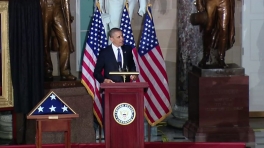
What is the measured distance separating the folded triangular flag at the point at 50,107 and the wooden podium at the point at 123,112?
1.25 ft

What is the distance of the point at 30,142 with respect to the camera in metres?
8.74

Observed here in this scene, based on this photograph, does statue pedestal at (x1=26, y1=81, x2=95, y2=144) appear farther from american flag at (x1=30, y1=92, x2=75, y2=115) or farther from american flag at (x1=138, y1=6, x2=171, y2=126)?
american flag at (x1=30, y1=92, x2=75, y2=115)

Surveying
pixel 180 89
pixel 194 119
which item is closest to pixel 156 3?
pixel 180 89

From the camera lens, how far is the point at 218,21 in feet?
29.7

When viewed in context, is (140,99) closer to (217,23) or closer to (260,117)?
(217,23)

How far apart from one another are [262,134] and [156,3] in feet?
8.02

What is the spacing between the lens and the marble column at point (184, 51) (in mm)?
10086

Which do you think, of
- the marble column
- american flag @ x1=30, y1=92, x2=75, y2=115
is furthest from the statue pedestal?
american flag @ x1=30, y1=92, x2=75, y2=115

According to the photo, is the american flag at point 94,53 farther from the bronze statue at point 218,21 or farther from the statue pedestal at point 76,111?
the bronze statue at point 218,21

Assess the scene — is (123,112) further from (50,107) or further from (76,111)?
(76,111)

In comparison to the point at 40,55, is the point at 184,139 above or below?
below

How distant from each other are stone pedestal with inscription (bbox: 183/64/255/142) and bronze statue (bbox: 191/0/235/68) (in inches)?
8.5

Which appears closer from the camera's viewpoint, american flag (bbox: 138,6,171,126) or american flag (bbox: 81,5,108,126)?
american flag (bbox: 81,5,108,126)

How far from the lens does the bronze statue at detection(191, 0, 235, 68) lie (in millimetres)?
8984
